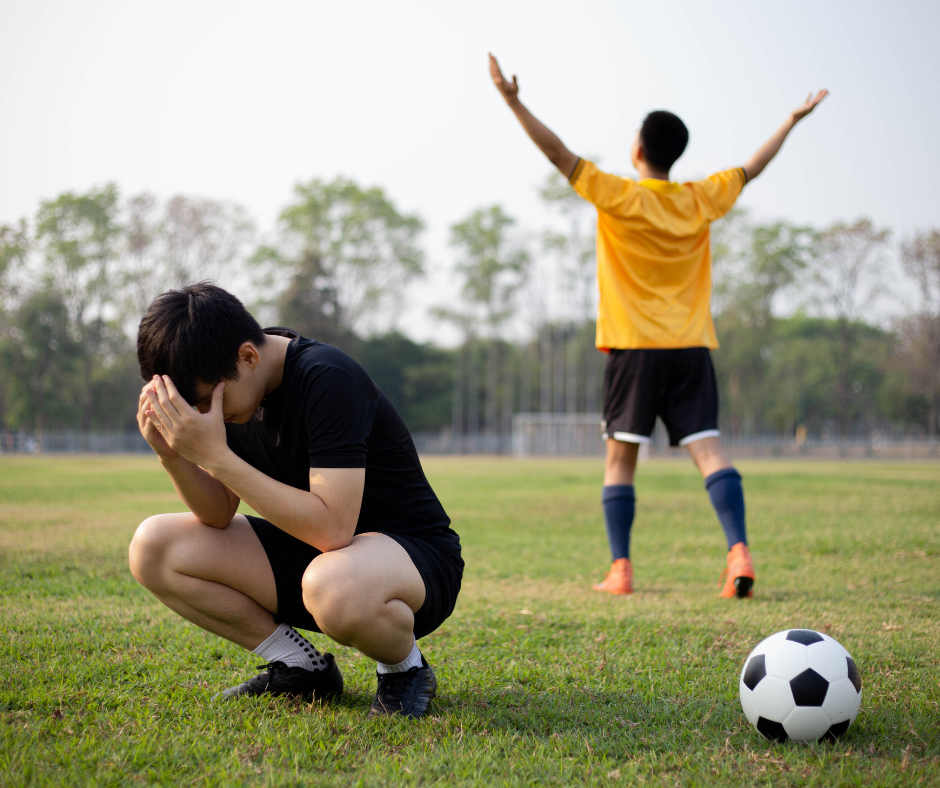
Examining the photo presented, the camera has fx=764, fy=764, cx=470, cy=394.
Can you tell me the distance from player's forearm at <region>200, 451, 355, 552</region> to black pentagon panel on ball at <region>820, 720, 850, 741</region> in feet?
4.60

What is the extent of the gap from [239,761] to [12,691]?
0.92m

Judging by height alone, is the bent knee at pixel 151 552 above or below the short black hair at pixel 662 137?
below

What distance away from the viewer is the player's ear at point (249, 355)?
1989mm

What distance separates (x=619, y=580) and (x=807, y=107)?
109 inches

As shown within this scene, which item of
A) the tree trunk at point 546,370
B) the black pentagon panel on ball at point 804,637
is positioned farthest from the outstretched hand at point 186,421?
the tree trunk at point 546,370

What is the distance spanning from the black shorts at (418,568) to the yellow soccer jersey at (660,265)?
2201mm

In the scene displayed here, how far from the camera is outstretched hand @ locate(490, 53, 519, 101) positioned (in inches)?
130

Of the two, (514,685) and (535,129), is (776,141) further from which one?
(514,685)

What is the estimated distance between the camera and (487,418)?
167 ft

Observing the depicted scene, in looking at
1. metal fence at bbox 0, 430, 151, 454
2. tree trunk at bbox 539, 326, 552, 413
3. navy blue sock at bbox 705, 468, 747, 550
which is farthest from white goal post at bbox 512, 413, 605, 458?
navy blue sock at bbox 705, 468, 747, 550

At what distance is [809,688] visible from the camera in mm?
1998

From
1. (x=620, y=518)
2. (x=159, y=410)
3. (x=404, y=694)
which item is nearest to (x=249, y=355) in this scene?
(x=159, y=410)

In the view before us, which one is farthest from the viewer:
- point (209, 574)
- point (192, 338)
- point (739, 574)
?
point (739, 574)

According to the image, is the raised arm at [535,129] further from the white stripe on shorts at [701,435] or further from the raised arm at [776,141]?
the white stripe on shorts at [701,435]
